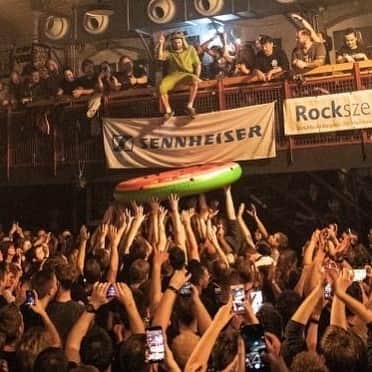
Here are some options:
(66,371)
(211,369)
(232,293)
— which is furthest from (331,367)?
(66,371)

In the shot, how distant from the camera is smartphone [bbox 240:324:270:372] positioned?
9.63ft

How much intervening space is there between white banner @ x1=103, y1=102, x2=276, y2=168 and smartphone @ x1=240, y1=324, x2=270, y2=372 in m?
7.87

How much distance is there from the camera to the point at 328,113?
1041 cm

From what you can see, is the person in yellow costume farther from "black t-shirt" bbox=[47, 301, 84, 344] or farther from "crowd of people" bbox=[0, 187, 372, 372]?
"black t-shirt" bbox=[47, 301, 84, 344]

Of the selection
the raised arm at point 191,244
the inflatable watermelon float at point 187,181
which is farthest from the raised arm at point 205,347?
the inflatable watermelon float at point 187,181

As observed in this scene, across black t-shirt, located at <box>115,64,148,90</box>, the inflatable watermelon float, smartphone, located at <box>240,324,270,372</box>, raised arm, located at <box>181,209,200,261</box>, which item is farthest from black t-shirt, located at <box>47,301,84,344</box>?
black t-shirt, located at <box>115,64,148,90</box>

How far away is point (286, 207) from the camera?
42.0 ft

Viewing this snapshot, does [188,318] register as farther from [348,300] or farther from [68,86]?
[68,86]

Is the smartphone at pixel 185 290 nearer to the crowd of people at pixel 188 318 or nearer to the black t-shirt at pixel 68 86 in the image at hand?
the crowd of people at pixel 188 318

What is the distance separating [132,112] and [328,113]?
362 cm

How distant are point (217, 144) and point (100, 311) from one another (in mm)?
7102

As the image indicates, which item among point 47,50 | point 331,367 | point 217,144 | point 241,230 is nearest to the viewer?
point 331,367

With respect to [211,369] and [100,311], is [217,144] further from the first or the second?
[211,369]

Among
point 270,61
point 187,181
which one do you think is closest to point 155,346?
point 187,181
